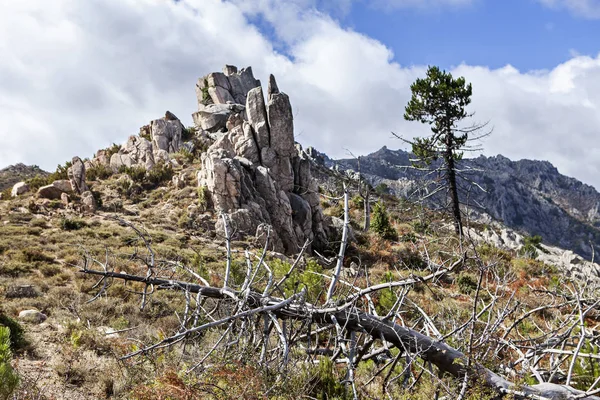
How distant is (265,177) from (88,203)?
992cm

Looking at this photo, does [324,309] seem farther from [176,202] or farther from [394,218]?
[394,218]

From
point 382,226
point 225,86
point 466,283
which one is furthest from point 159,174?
point 466,283

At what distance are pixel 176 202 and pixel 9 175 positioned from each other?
41.0 meters

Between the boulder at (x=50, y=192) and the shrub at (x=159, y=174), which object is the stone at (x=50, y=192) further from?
the shrub at (x=159, y=174)

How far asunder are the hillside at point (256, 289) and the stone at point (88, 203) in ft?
0.45

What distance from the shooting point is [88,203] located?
20.2 metres

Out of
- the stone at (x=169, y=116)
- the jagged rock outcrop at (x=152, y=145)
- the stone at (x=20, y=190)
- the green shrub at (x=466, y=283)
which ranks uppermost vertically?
the stone at (x=169, y=116)

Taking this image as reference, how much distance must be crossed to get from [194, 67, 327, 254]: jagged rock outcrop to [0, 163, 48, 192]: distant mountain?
3246 centimetres

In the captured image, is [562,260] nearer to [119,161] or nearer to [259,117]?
Result: [259,117]

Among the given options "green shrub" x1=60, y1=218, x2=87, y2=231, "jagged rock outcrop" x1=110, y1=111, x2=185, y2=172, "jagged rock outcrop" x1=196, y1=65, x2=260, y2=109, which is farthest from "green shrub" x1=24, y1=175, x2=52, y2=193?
"jagged rock outcrop" x1=196, y1=65, x2=260, y2=109

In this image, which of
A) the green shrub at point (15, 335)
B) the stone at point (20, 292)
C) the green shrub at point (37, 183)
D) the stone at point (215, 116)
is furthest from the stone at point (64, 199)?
the stone at point (215, 116)

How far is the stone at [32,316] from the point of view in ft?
24.3

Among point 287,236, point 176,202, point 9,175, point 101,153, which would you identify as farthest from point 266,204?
point 9,175

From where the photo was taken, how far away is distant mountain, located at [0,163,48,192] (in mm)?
42544
